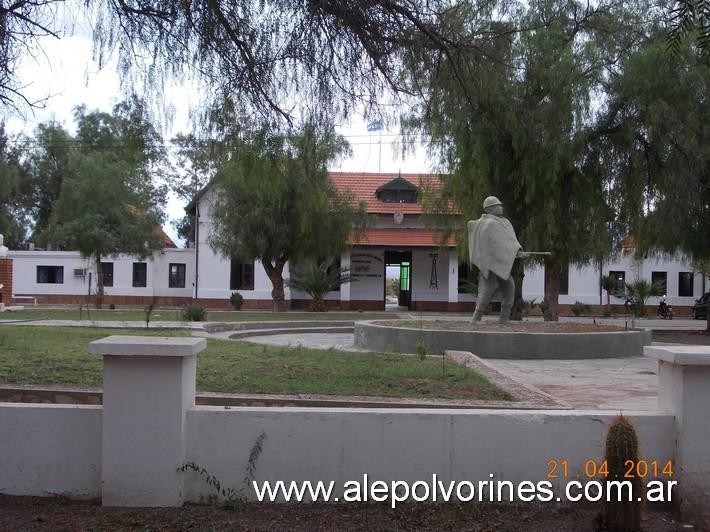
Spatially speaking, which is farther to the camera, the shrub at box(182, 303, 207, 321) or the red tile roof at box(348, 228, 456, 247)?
the red tile roof at box(348, 228, 456, 247)

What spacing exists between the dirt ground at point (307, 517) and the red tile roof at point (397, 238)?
26518 mm

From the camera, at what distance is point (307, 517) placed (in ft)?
13.8

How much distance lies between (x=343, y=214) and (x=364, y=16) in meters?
23.0

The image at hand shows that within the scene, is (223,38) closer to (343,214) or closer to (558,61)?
(558,61)

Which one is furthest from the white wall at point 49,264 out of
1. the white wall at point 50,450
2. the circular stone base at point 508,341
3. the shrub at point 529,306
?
the white wall at point 50,450

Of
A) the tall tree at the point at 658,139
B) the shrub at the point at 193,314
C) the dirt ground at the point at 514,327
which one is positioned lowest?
the shrub at the point at 193,314

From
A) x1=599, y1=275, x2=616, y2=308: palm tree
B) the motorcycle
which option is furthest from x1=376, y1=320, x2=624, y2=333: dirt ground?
the motorcycle

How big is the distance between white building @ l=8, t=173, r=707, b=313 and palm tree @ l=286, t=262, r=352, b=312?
1690 millimetres

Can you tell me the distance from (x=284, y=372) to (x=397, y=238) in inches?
979

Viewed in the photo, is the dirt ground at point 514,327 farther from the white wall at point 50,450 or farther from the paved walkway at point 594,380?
the white wall at point 50,450

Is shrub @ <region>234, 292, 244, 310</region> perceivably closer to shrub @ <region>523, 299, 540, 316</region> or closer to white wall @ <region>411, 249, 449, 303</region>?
white wall @ <region>411, 249, 449, 303</region>

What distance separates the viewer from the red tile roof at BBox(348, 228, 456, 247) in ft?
104

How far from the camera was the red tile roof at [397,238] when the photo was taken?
31.8m

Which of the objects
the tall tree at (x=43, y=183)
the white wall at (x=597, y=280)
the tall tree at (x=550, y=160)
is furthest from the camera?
the tall tree at (x=43, y=183)
